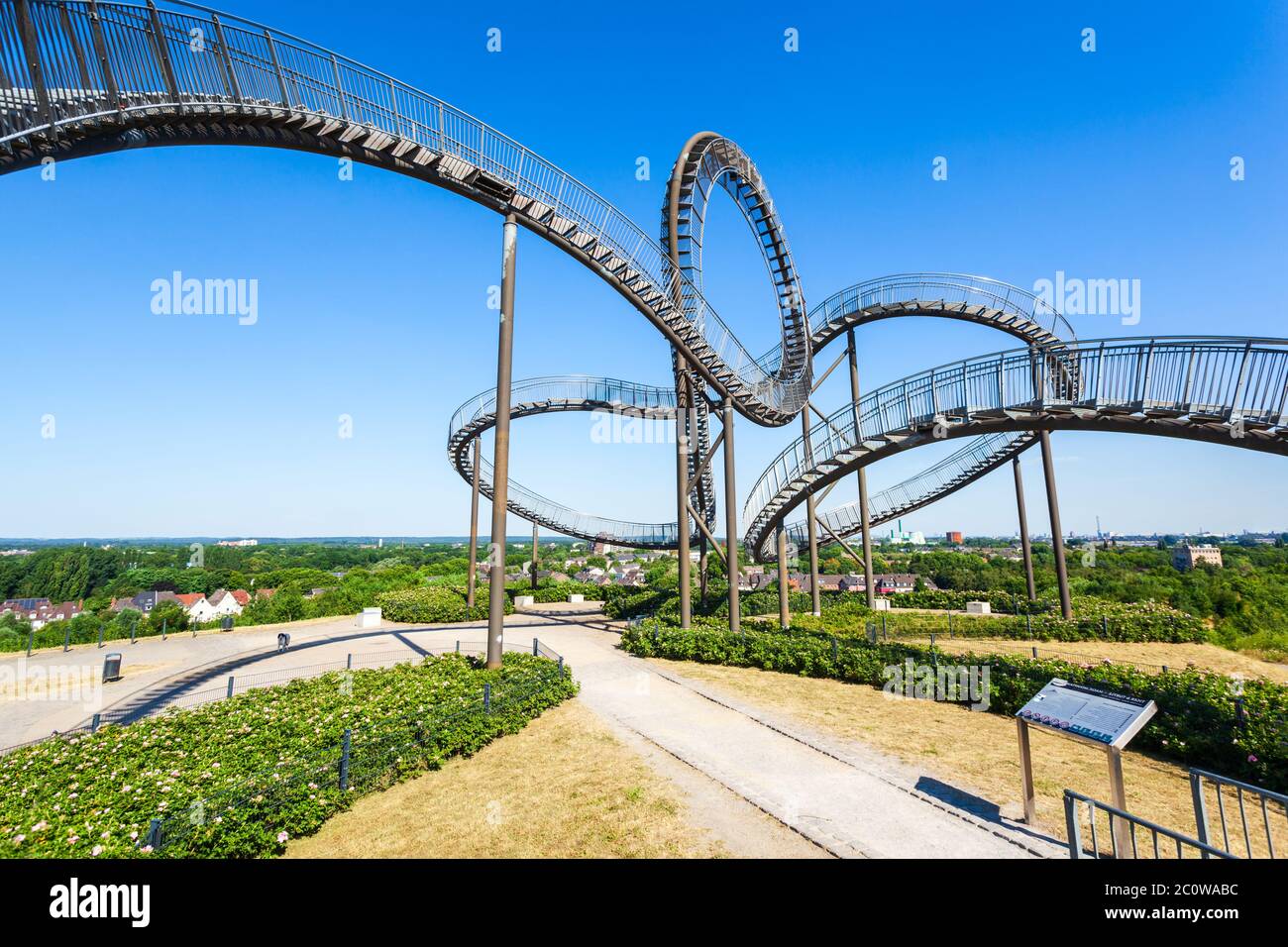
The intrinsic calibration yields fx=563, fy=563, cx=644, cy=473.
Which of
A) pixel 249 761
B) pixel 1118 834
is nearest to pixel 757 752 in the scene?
pixel 1118 834

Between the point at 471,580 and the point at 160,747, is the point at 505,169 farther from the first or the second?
the point at 471,580

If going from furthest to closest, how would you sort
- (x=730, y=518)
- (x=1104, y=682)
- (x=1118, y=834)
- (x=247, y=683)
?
1. (x=730, y=518)
2. (x=247, y=683)
3. (x=1104, y=682)
4. (x=1118, y=834)

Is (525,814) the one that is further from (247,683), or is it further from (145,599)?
(145,599)

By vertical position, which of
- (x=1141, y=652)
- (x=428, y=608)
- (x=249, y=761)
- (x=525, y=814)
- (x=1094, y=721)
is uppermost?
(x=1094, y=721)

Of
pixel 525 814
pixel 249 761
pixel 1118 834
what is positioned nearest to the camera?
pixel 1118 834

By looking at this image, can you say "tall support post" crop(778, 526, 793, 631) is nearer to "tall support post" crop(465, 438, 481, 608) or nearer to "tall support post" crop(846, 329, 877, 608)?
"tall support post" crop(846, 329, 877, 608)

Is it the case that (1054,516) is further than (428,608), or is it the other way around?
(428,608)

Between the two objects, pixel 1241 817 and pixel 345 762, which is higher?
pixel 1241 817
